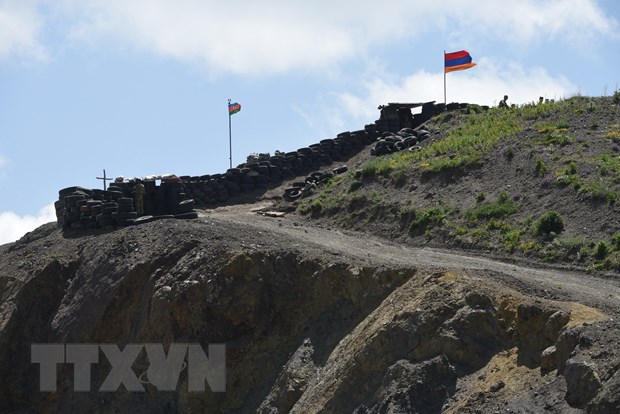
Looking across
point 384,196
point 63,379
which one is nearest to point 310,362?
point 63,379

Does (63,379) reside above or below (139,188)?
below

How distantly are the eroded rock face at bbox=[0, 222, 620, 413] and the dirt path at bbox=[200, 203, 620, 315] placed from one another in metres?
1.01

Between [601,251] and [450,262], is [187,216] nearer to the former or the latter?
[450,262]

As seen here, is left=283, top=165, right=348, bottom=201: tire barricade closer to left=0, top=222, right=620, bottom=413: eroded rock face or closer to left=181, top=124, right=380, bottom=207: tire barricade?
left=181, top=124, right=380, bottom=207: tire barricade

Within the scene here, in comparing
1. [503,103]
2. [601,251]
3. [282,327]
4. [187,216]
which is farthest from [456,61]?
[282,327]

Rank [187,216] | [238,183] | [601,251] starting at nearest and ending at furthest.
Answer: [601,251], [187,216], [238,183]

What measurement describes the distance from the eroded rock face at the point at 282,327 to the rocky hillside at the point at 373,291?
4 centimetres

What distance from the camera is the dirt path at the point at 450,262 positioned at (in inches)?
822

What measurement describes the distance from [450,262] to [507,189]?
800 cm

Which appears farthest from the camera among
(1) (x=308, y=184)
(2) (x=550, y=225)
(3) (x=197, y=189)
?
(1) (x=308, y=184)

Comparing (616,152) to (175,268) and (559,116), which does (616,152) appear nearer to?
(559,116)

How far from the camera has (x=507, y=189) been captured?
112ft

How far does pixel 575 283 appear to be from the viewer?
2470cm

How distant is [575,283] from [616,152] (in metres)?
11.6
